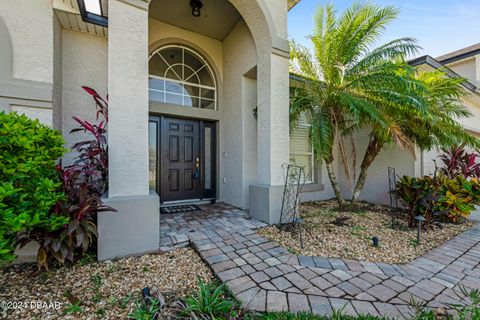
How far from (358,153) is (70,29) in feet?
25.2

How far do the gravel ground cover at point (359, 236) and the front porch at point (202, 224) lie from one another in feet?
2.00

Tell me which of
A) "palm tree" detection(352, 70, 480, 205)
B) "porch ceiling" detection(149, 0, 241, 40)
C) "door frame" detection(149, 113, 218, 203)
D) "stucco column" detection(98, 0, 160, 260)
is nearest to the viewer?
"stucco column" detection(98, 0, 160, 260)

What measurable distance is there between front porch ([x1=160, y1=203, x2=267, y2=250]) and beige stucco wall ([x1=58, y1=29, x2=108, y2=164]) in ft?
7.17

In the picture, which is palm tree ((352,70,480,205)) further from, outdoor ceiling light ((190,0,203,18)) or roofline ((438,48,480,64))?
roofline ((438,48,480,64))

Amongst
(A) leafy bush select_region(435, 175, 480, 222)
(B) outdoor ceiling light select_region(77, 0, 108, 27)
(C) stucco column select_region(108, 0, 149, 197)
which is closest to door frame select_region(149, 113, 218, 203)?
(B) outdoor ceiling light select_region(77, 0, 108, 27)

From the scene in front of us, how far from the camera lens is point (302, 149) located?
652 centimetres

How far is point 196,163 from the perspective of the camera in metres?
5.61

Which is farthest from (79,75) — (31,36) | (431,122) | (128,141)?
(431,122)

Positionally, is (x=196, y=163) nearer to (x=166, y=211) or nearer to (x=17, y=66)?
(x=166, y=211)

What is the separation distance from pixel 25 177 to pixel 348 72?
5355 millimetres

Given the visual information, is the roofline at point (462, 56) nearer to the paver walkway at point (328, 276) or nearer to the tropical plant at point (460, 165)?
the tropical plant at point (460, 165)

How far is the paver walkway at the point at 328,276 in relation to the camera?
6.31ft

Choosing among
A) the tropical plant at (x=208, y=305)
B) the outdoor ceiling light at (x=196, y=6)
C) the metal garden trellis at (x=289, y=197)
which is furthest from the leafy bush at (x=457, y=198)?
the outdoor ceiling light at (x=196, y=6)

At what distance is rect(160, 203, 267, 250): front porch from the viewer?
3.28 metres
